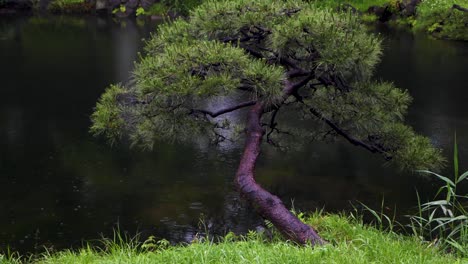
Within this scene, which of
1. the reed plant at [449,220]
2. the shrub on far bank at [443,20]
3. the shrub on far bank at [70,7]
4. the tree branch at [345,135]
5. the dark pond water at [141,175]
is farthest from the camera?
the shrub on far bank at [70,7]

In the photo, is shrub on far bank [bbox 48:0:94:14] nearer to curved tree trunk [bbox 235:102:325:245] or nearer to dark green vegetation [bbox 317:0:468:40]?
dark green vegetation [bbox 317:0:468:40]

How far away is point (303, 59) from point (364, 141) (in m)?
1.57

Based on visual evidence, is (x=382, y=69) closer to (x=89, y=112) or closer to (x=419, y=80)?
(x=419, y=80)

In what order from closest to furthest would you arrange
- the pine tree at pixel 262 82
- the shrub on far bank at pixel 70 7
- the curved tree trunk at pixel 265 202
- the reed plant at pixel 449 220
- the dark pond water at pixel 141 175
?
the reed plant at pixel 449 220 → the curved tree trunk at pixel 265 202 → the pine tree at pixel 262 82 → the dark pond water at pixel 141 175 → the shrub on far bank at pixel 70 7

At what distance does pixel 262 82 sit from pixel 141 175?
4.20 metres

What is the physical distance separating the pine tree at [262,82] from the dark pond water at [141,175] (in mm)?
1467

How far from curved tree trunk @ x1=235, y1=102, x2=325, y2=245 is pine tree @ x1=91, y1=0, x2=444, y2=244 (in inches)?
0.4

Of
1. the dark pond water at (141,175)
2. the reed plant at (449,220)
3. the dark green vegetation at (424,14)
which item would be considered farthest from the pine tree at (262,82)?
the dark green vegetation at (424,14)

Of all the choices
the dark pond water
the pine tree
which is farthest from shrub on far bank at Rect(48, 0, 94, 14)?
the pine tree

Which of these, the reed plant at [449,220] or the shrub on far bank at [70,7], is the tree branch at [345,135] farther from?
the shrub on far bank at [70,7]

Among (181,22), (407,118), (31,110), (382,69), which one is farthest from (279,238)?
(382,69)

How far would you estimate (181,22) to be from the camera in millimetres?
7707

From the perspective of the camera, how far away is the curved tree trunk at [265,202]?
18.7 ft

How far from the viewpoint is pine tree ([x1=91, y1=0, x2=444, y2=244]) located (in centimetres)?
645
